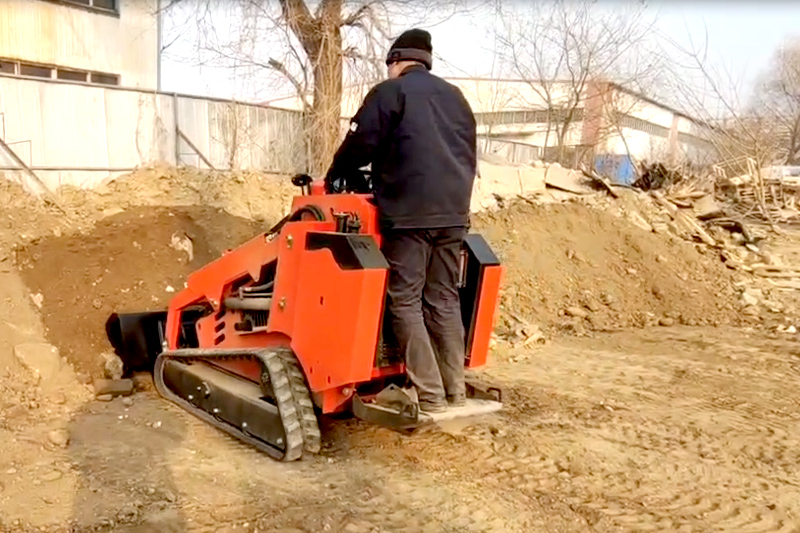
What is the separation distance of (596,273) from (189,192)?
5.28 meters

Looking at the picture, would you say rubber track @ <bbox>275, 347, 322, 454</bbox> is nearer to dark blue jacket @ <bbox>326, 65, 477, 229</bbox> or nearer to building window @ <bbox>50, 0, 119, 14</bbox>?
dark blue jacket @ <bbox>326, 65, 477, 229</bbox>

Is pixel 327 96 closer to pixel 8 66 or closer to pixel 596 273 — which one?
pixel 596 273

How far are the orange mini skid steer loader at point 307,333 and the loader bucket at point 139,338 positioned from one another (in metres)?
0.75

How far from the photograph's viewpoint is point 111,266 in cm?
710

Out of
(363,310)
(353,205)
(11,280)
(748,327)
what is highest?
(353,205)

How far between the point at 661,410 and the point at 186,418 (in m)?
3.32

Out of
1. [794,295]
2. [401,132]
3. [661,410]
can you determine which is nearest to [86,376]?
[401,132]

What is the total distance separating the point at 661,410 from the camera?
225 inches

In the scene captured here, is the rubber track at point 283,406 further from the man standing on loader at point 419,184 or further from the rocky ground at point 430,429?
the man standing on loader at point 419,184

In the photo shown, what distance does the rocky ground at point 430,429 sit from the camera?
3.82m

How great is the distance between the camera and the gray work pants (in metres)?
4.11

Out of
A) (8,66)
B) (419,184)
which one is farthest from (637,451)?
(8,66)

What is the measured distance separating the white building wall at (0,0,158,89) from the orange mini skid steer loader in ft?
34.8

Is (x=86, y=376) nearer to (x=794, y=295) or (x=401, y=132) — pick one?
(x=401, y=132)
